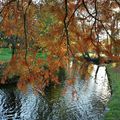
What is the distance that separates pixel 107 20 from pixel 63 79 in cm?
2143

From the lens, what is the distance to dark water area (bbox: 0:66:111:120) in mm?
17531

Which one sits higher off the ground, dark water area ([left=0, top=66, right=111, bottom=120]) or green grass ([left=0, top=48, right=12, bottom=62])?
green grass ([left=0, top=48, right=12, bottom=62])

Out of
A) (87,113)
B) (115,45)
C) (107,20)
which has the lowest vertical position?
(87,113)

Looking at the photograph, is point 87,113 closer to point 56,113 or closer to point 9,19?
point 56,113

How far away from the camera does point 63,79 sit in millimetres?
31328

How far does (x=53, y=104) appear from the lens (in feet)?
66.1

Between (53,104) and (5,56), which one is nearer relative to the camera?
(53,104)

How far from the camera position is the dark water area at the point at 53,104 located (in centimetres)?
1753

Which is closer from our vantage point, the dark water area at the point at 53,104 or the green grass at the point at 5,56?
the dark water area at the point at 53,104

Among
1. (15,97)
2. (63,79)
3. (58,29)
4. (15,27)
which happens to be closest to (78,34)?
(58,29)

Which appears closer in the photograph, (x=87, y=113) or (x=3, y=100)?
(x=87, y=113)

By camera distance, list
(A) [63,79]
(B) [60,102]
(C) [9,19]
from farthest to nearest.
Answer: (A) [63,79] < (B) [60,102] < (C) [9,19]

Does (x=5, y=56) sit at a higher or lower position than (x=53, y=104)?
higher

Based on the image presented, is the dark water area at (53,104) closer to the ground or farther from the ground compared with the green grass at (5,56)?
closer to the ground
